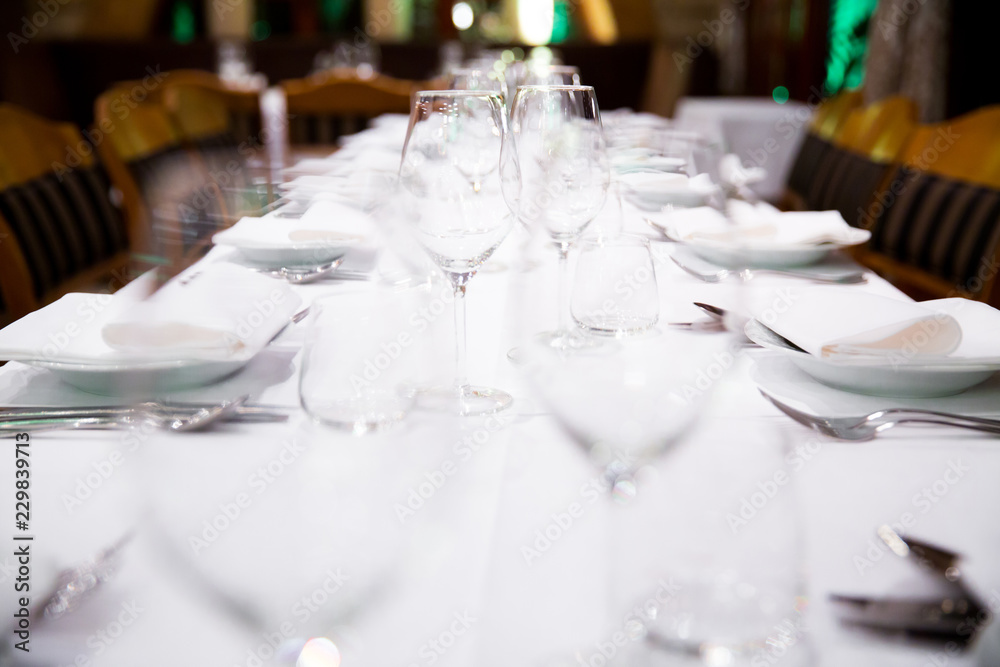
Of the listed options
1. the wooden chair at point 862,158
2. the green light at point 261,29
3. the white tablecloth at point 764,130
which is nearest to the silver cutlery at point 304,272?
the wooden chair at point 862,158

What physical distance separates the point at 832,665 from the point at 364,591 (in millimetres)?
204

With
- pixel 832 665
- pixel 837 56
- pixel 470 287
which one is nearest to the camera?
pixel 832 665

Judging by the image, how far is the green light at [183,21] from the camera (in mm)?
11031

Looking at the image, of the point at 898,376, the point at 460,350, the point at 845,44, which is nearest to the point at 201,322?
the point at 460,350

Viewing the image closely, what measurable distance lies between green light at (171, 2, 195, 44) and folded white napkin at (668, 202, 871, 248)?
1128 centimetres

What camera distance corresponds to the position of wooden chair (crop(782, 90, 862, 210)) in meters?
2.63

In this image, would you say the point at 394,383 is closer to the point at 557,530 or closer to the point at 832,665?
the point at 557,530

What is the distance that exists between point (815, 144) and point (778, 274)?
1856 mm

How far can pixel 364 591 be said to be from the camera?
1.29 ft

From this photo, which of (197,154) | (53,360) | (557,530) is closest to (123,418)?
(53,360)

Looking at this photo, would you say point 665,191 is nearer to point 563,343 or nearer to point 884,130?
point 563,343

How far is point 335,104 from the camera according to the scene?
2.96 m

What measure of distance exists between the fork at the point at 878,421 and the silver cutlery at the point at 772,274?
42cm

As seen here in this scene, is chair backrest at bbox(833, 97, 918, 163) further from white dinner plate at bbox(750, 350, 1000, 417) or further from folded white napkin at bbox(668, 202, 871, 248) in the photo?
white dinner plate at bbox(750, 350, 1000, 417)
